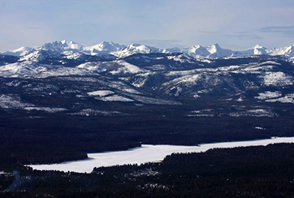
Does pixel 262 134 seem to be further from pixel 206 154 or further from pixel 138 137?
pixel 206 154

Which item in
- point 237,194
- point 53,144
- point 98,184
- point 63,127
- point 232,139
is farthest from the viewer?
point 63,127

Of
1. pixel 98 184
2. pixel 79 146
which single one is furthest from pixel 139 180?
pixel 79 146

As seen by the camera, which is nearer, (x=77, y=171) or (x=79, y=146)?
(x=77, y=171)

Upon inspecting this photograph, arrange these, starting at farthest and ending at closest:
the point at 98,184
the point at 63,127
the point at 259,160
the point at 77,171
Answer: the point at 63,127, the point at 259,160, the point at 77,171, the point at 98,184

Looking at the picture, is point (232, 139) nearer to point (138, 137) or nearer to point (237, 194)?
point (138, 137)

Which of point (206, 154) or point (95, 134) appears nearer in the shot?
point (206, 154)

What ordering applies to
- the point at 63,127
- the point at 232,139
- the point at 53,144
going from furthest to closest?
the point at 63,127 → the point at 232,139 → the point at 53,144

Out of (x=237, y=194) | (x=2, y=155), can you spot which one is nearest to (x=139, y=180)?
(x=237, y=194)

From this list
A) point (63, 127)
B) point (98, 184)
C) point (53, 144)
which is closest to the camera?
point (98, 184)
